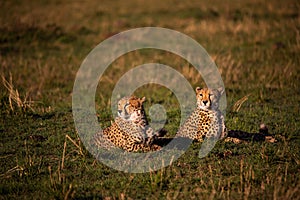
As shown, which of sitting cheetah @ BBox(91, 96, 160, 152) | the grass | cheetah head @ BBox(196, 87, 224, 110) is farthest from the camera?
cheetah head @ BBox(196, 87, 224, 110)

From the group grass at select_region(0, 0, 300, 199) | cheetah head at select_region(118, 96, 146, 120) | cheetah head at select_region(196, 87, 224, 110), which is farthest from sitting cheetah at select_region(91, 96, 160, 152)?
cheetah head at select_region(196, 87, 224, 110)

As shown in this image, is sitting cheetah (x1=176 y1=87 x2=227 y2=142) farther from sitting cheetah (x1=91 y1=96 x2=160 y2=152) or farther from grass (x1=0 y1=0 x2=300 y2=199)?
sitting cheetah (x1=91 y1=96 x2=160 y2=152)

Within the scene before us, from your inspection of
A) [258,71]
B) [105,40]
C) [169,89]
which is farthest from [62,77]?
[258,71]

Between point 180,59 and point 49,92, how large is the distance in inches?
160

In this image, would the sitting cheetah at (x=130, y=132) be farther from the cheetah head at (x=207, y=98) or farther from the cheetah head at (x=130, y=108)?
the cheetah head at (x=207, y=98)

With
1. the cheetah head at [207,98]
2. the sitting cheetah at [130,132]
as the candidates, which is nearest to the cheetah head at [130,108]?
the sitting cheetah at [130,132]

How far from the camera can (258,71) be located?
10977 millimetres

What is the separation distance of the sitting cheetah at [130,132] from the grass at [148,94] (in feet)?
1.33

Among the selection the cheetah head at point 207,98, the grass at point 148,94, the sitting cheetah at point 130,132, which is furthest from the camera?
the cheetah head at point 207,98

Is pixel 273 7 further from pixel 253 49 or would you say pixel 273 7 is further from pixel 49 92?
pixel 49 92

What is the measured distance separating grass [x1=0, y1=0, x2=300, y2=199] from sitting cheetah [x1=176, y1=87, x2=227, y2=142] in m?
0.30

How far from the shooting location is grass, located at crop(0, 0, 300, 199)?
5.46 metres

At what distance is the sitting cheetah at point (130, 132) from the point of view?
6530 millimetres

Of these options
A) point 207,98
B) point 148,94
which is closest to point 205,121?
point 207,98
